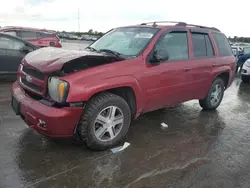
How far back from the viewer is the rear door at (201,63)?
4992 millimetres

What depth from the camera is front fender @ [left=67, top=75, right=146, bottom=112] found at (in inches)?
127

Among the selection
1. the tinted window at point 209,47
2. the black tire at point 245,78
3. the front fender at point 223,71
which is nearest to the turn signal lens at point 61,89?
the tinted window at point 209,47

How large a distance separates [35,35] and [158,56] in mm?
10101

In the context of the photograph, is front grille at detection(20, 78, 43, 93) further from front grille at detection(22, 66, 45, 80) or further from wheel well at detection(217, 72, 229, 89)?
wheel well at detection(217, 72, 229, 89)

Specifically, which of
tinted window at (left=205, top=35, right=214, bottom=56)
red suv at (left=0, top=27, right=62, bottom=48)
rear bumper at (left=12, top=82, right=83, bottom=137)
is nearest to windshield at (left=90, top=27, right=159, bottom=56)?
rear bumper at (left=12, top=82, right=83, bottom=137)

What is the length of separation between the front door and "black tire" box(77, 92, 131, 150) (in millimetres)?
591

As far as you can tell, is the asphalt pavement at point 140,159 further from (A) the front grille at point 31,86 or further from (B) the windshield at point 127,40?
(B) the windshield at point 127,40


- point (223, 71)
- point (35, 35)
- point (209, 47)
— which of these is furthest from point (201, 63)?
point (35, 35)

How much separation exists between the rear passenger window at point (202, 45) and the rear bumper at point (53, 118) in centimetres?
286

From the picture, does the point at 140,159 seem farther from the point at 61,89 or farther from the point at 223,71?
the point at 223,71

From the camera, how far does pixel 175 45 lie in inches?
183

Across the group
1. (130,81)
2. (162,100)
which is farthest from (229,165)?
(130,81)

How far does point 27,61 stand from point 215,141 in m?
3.21

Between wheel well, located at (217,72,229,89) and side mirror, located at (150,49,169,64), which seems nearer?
side mirror, located at (150,49,169,64)
